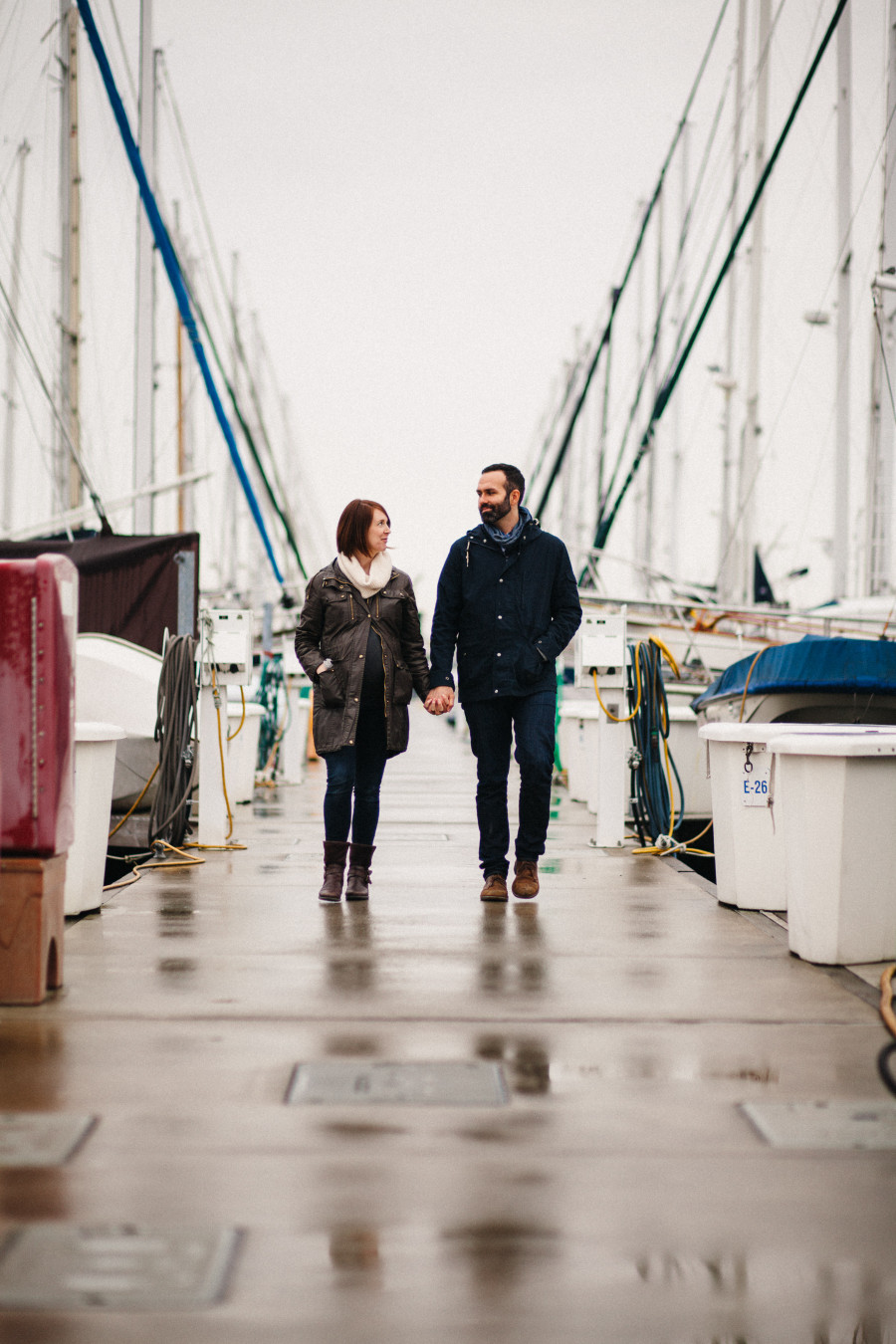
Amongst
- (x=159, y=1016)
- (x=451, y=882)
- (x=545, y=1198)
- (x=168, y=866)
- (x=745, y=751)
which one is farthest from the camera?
(x=168, y=866)

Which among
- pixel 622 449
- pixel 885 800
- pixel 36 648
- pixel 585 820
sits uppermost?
pixel 622 449

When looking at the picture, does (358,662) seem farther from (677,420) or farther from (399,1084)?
(677,420)

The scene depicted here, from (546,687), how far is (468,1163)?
336 centimetres

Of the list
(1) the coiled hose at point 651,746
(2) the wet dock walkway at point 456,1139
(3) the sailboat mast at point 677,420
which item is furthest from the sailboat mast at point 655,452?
(2) the wet dock walkway at point 456,1139

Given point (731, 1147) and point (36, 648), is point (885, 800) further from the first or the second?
point (36, 648)

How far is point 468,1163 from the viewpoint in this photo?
2.63 metres

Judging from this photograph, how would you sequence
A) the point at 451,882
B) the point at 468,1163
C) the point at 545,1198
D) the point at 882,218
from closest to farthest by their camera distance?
1. the point at 545,1198
2. the point at 468,1163
3. the point at 451,882
4. the point at 882,218

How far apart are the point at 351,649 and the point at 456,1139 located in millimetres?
3239

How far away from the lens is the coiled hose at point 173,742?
7.63 metres

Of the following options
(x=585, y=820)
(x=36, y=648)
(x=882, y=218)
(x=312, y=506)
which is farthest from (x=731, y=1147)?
(x=312, y=506)

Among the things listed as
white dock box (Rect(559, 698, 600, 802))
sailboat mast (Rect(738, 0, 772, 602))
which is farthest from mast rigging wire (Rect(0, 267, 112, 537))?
sailboat mast (Rect(738, 0, 772, 602))

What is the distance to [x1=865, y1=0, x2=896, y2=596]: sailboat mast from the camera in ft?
44.3

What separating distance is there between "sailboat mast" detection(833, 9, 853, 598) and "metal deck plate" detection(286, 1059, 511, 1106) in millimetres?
16921

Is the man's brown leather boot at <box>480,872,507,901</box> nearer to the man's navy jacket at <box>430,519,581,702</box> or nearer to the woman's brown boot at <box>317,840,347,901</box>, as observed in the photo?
the woman's brown boot at <box>317,840,347,901</box>
